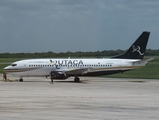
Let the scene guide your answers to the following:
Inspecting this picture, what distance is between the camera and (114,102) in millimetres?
31297

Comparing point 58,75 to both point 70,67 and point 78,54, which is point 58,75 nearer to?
point 70,67

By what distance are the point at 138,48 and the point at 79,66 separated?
826cm

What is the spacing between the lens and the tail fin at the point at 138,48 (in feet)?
205

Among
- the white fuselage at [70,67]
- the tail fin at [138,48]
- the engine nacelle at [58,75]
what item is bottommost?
the engine nacelle at [58,75]

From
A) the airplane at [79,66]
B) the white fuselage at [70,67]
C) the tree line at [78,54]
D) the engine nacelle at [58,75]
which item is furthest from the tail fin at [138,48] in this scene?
the tree line at [78,54]

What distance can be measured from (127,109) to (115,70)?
35556mm

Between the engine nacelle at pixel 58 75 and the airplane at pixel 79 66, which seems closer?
the engine nacelle at pixel 58 75

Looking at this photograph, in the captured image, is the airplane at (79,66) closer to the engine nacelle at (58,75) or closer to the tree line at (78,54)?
the engine nacelle at (58,75)

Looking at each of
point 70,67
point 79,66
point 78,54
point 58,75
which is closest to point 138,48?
point 79,66

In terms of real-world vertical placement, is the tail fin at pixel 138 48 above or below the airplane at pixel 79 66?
above

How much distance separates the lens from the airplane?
202 feet

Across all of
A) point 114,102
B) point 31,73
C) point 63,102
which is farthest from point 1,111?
point 31,73

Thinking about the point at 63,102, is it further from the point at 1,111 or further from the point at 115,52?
the point at 115,52

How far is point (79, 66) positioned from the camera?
62.1 m
